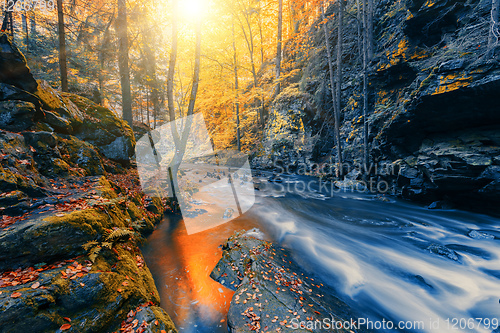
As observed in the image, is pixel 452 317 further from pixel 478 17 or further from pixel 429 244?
pixel 478 17

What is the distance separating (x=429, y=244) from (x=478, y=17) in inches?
377

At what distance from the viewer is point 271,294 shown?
408 cm

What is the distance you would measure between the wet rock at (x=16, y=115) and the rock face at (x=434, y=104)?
554 inches

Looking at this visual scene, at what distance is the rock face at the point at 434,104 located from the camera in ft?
23.3

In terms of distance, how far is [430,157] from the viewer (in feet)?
27.3

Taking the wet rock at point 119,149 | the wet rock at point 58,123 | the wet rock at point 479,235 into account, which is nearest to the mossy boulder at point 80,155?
the wet rock at point 58,123

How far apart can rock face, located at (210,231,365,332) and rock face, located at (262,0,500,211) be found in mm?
7495

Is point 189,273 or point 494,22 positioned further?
point 494,22

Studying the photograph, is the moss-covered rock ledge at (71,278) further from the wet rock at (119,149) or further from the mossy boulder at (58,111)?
the wet rock at (119,149)

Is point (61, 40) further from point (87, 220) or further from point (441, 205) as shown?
point (441, 205)

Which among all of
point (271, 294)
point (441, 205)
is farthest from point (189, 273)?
point (441, 205)

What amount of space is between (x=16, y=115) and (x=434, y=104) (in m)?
14.5

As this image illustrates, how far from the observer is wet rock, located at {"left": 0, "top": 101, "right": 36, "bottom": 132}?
4781 mm

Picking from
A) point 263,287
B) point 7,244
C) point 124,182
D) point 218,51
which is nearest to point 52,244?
point 7,244
